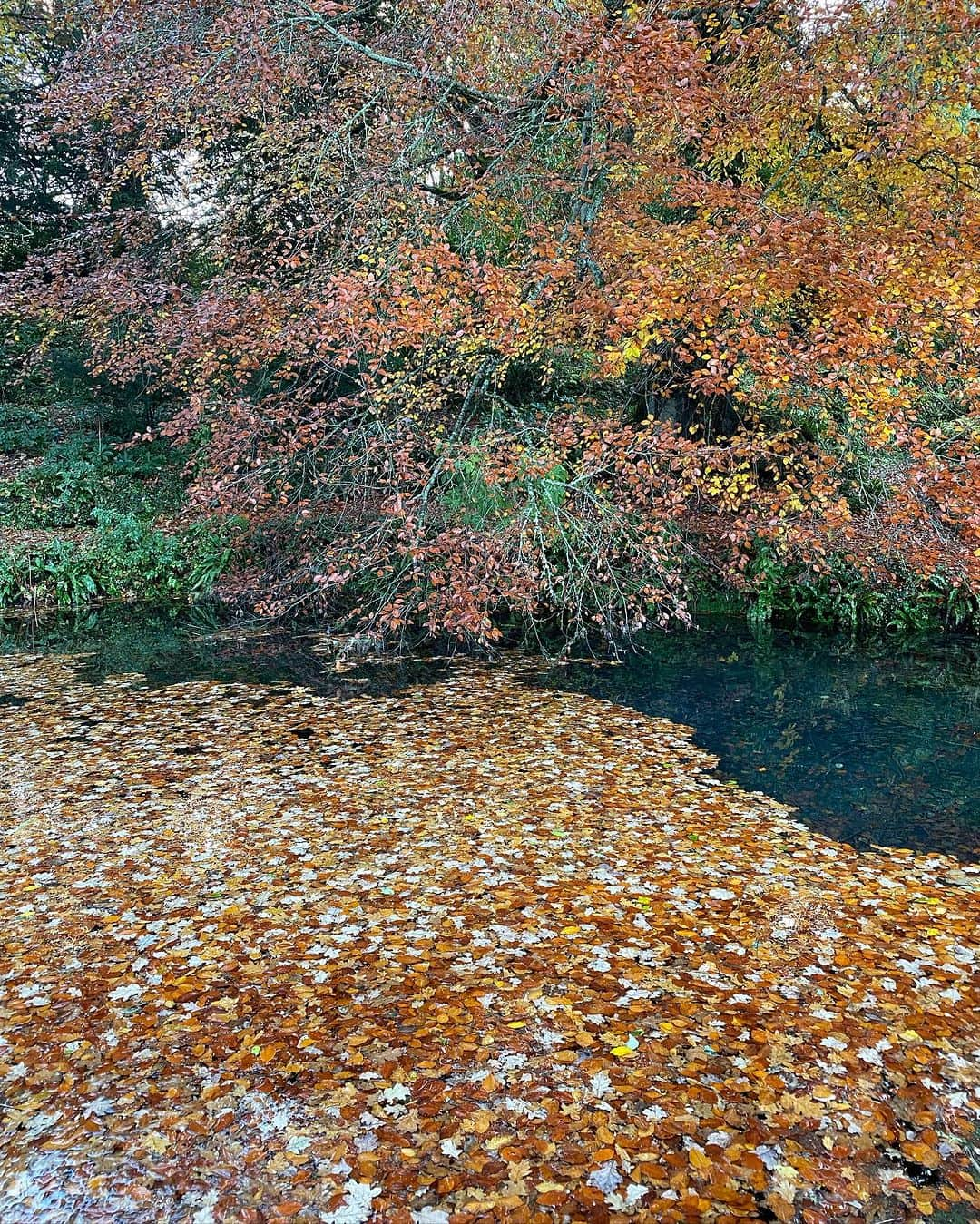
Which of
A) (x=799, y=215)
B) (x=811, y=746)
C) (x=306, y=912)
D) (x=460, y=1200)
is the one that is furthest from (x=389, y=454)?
(x=460, y=1200)

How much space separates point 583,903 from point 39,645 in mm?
10705

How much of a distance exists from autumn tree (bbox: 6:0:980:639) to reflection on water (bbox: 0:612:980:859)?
98 cm

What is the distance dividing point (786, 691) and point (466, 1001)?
7.22m

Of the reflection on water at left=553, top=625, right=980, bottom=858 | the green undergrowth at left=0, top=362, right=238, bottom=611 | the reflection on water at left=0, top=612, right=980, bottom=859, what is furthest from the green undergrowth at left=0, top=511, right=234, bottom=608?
the reflection on water at left=553, top=625, right=980, bottom=858

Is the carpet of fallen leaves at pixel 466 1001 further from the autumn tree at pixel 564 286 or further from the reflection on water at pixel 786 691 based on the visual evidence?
the autumn tree at pixel 564 286

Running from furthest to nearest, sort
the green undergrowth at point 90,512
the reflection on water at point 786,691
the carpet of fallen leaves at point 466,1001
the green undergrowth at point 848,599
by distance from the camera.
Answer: the green undergrowth at point 90,512 < the green undergrowth at point 848,599 < the reflection on water at point 786,691 < the carpet of fallen leaves at point 466,1001

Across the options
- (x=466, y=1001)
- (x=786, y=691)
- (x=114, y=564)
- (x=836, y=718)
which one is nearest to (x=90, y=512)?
(x=114, y=564)

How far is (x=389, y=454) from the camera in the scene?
35.6ft

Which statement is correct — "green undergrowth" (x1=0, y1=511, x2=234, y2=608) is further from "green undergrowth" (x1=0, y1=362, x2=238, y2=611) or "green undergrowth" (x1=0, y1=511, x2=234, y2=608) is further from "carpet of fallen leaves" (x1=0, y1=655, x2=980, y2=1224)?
"carpet of fallen leaves" (x1=0, y1=655, x2=980, y2=1224)

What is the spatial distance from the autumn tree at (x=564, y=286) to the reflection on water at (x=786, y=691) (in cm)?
98

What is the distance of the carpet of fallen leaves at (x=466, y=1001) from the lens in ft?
10.9

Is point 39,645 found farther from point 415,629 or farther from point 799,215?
point 799,215

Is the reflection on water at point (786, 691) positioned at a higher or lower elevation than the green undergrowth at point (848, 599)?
lower

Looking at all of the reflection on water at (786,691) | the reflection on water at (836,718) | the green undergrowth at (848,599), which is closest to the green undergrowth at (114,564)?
the reflection on water at (786,691)
